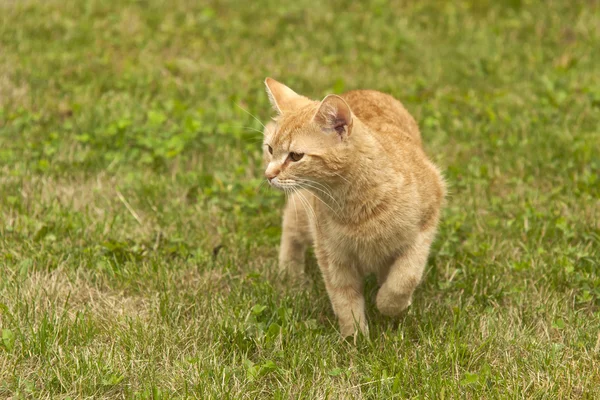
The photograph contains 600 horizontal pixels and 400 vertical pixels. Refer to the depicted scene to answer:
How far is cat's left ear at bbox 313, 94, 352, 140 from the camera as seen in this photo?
11.8 feet

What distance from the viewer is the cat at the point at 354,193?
3.70 metres

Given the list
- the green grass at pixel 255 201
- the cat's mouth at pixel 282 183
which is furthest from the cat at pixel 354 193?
the green grass at pixel 255 201

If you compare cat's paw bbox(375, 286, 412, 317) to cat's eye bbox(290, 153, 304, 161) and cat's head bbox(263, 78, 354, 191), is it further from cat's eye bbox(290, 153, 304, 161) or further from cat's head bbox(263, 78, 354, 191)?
cat's eye bbox(290, 153, 304, 161)

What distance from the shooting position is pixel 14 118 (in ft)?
20.6

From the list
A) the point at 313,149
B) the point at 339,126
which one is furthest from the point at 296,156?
the point at 339,126

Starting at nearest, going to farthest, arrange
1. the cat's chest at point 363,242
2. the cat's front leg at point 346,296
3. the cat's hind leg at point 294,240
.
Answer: the cat's chest at point 363,242, the cat's front leg at point 346,296, the cat's hind leg at point 294,240

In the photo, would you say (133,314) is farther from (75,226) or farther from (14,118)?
(14,118)

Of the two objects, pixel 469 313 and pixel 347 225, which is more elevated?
pixel 347 225

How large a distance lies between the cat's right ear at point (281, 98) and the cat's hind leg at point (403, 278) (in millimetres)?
A: 927

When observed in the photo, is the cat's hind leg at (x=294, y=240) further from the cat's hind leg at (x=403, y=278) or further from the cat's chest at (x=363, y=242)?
the cat's hind leg at (x=403, y=278)

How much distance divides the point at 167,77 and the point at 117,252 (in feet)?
10.1

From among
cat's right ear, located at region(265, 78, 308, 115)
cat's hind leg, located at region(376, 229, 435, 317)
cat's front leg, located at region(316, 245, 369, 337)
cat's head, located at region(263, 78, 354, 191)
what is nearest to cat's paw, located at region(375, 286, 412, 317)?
cat's hind leg, located at region(376, 229, 435, 317)

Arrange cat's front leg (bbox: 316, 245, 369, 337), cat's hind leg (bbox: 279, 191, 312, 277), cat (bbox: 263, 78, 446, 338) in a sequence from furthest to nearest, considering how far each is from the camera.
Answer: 1. cat's hind leg (bbox: 279, 191, 312, 277)
2. cat's front leg (bbox: 316, 245, 369, 337)
3. cat (bbox: 263, 78, 446, 338)

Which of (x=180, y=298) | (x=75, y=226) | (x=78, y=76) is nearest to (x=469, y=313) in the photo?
(x=180, y=298)
